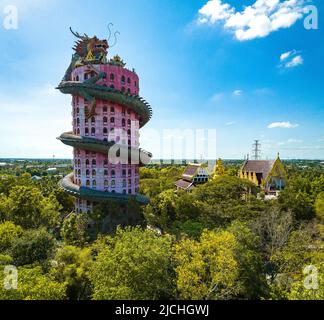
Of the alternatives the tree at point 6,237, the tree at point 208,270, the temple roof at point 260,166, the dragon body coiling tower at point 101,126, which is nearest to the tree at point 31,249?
the tree at point 6,237

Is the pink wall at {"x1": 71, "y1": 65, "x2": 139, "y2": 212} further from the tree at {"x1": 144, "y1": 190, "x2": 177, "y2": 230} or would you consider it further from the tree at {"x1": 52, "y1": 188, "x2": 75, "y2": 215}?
the tree at {"x1": 52, "y1": 188, "x2": 75, "y2": 215}

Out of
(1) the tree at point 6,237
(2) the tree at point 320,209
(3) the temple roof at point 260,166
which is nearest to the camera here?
(1) the tree at point 6,237

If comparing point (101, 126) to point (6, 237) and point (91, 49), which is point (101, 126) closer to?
point (91, 49)

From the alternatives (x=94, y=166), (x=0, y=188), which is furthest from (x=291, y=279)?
(x=0, y=188)

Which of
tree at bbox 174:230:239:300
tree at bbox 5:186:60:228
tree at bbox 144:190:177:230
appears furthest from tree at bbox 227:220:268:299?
tree at bbox 5:186:60:228

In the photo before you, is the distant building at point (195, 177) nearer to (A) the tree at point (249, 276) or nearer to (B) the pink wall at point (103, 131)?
(B) the pink wall at point (103, 131)

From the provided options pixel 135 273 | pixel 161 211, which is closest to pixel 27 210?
pixel 161 211
